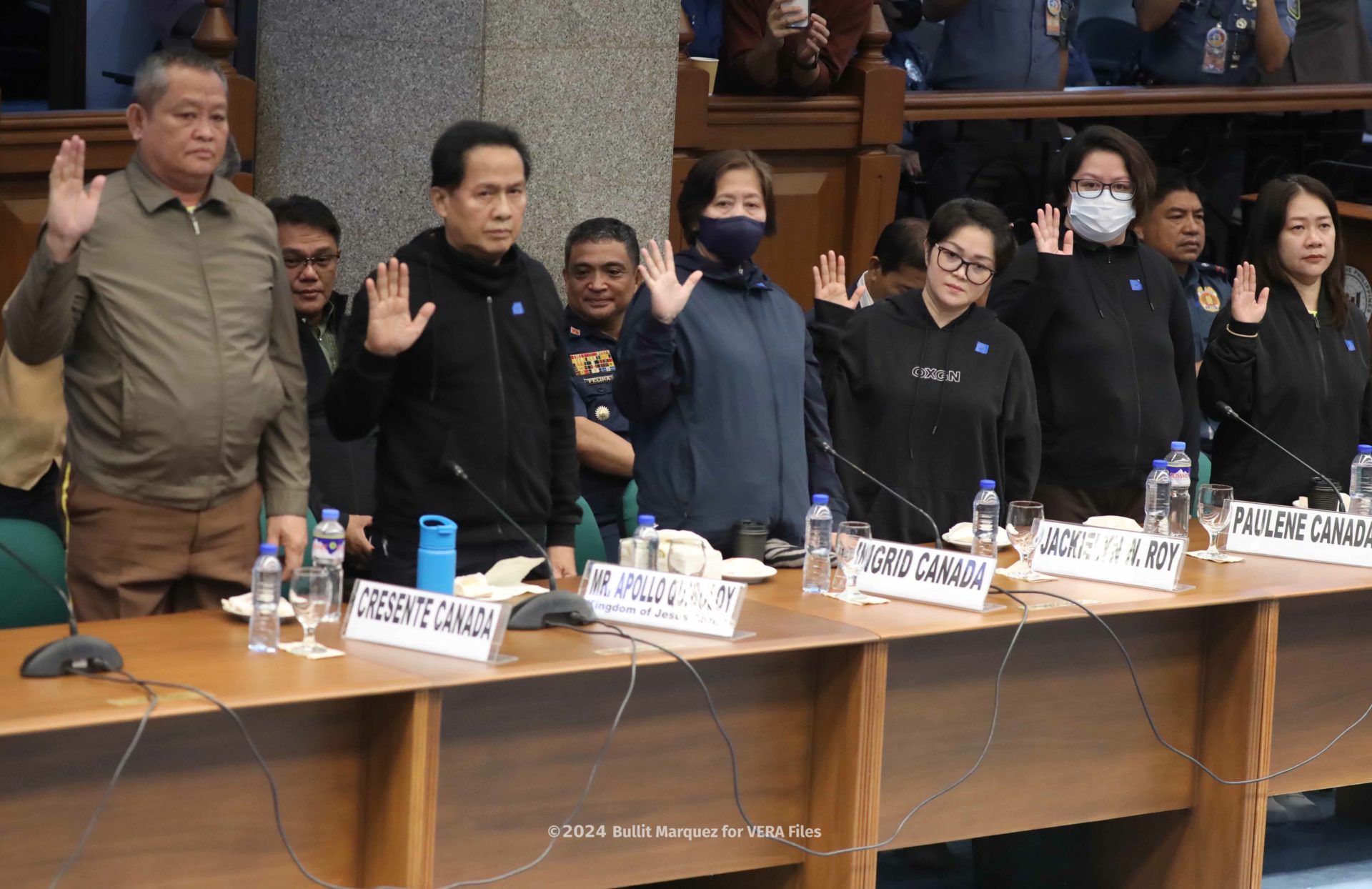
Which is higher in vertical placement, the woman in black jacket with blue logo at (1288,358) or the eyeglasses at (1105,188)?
the eyeglasses at (1105,188)

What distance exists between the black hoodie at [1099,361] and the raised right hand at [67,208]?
87.9 inches

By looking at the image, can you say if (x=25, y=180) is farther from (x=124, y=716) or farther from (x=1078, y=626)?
(x=1078, y=626)

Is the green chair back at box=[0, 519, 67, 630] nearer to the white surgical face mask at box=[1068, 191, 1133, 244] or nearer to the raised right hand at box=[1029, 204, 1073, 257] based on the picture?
the raised right hand at box=[1029, 204, 1073, 257]

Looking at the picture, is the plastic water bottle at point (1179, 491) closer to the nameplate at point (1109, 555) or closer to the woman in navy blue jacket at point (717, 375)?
the nameplate at point (1109, 555)

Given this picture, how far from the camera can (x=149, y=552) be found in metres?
3.29

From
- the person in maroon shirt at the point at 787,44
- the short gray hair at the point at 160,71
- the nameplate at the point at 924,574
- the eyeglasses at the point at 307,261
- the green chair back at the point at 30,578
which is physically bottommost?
the green chair back at the point at 30,578

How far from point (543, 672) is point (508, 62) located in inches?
90.8

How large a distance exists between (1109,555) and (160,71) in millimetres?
2033

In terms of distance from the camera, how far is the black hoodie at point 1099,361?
14.2 ft

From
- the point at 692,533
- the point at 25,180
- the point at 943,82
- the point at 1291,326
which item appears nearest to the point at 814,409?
the point at 692,533

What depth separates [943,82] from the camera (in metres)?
6.18

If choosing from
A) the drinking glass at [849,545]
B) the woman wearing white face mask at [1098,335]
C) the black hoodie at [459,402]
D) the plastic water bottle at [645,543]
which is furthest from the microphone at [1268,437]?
the black hoodie at [459,402]

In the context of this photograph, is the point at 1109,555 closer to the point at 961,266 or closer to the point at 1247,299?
the point at 961,266

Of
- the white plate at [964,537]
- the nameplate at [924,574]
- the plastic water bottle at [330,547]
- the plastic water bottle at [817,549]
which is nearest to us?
the plastic water bottle at [330,547]
